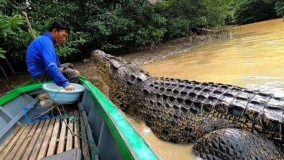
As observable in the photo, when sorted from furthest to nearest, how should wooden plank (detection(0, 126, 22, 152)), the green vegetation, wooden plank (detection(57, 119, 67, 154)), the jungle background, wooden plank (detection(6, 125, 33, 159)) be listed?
1. the jungle background
2. the green vegetation
3. wooden plank (detection(0, 126, 22, 152))
4. wooden plank (detection(6, 125, 33, 159))
5. wooden plank (detection(57, 119, 67, 154))

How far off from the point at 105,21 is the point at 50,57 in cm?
760

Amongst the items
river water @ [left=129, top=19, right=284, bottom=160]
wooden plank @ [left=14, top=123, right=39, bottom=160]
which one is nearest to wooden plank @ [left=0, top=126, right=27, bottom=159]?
wooden plank @ [left=14, top=123, right=39, bottom=160]

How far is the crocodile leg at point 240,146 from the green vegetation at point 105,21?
5.03 meters

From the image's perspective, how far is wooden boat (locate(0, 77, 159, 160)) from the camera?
5.89 feet

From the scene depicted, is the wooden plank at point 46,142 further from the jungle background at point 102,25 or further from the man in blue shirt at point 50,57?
the jungle background at point 102,25

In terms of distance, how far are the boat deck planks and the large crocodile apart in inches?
39.5

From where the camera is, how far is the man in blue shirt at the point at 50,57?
3677 millimetres

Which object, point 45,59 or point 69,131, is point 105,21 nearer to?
point 45,59

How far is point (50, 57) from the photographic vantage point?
148 inches

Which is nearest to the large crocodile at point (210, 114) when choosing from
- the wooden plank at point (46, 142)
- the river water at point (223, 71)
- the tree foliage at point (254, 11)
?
the river water at point (223, 71)

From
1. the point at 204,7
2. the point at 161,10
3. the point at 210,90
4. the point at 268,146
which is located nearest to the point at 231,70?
the point at 210,90

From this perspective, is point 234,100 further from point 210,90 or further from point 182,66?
point 182,66

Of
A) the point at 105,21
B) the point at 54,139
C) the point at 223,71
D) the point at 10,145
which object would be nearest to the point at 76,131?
the point at 54,139

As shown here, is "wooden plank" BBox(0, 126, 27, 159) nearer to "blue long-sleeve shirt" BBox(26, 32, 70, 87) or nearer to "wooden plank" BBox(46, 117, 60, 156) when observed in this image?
"wooden plank" BBox(46, 117, 60, 156)
